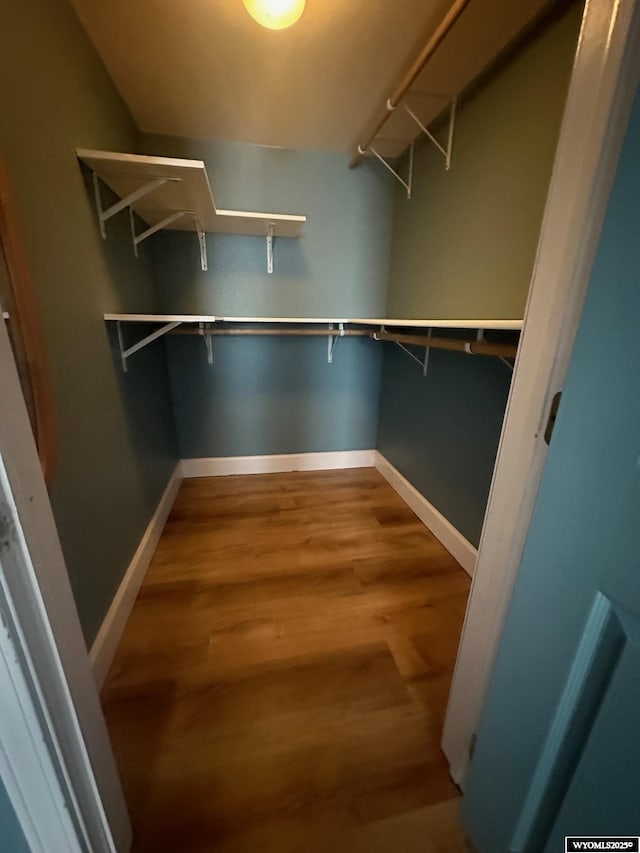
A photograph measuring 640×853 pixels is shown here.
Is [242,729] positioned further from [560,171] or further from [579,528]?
[560,171]

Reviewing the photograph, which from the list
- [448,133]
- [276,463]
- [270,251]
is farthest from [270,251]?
[276,463]

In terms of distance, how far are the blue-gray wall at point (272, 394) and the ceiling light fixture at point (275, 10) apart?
1.51 metres

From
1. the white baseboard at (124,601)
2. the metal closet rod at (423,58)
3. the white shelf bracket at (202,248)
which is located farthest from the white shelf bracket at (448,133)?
the white baseboard at (124,601)

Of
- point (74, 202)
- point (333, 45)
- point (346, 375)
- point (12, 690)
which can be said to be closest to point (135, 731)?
point (12, 690)

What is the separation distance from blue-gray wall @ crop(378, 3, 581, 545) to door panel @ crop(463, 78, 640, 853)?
0.96m

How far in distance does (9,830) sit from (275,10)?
6.50 ft

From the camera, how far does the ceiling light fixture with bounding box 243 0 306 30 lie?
1004 mm

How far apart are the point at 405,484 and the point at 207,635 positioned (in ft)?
4.87

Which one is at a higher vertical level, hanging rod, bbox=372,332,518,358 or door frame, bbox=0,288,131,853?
hanging rod, bbox=372,332,518,358

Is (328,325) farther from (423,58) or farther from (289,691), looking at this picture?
(289,691)

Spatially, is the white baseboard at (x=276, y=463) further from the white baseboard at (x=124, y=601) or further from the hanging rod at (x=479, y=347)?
the hanging rod at (x=479, y=347)

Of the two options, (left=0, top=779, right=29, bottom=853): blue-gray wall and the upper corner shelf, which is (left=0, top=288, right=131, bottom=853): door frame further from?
the upper corner shelf

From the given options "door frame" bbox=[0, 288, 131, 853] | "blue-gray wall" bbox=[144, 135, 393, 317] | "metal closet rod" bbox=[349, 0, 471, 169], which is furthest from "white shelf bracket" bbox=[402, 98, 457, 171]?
"door frame" bbox=[0, 288, 131, 853]

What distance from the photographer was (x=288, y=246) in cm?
224
